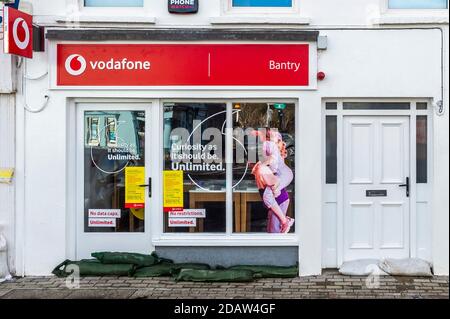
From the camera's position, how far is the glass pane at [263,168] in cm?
795

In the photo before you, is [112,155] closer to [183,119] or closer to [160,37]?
[183,119]

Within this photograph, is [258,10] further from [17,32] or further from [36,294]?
[36,294]

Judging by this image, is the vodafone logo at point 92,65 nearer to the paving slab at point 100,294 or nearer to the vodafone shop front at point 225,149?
the vodafone shop front at point 225,149

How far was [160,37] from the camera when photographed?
7.70 meters

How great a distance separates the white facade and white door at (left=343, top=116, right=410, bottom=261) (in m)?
0.10

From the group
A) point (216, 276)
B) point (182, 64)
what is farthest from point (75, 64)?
point (216, 276)

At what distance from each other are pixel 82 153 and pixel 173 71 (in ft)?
5.42

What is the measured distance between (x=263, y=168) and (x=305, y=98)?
1.08 meters

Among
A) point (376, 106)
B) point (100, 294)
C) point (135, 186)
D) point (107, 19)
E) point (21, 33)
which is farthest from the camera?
point (135, 186)

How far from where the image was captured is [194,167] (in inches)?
314

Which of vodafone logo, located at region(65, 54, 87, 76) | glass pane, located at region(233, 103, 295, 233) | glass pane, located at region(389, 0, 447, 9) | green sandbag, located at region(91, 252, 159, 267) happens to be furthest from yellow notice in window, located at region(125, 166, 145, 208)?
glass pane, located at region(389, 0, 447, 9)

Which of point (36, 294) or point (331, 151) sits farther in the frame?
point (331, 151)

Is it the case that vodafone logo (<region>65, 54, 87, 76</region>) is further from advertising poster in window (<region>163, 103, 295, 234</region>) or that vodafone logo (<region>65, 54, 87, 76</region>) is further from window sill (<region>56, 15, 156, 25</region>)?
advertising poster in window (<region>163, 103, 295, 234</region>)

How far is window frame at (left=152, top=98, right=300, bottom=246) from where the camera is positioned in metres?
7.86
